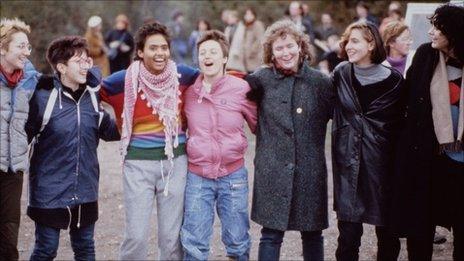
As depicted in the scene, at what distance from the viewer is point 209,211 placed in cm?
500

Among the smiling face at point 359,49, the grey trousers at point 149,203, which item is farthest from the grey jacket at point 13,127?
the smiling face at point 359,49

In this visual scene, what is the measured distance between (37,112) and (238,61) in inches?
389

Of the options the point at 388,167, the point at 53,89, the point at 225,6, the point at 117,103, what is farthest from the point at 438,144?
the point at 225,6

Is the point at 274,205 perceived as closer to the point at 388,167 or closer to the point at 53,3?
the point at 388,167

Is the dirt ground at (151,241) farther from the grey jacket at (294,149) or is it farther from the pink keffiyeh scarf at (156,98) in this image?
the pink keffiyeh scarf at (156,98)

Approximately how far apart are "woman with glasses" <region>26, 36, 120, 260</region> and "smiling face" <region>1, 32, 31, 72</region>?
206 mm

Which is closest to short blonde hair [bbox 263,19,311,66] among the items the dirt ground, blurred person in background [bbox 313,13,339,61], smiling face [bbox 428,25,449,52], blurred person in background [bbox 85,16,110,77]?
smiling face [bbox 428,25,449,52]

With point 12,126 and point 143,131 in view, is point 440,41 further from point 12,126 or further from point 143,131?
point 12,126

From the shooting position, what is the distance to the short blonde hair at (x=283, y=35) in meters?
4.95

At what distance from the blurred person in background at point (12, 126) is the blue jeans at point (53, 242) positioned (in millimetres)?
167

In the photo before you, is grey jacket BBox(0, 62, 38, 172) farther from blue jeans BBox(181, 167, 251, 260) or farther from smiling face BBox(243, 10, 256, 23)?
smiling face BBox(243, 10, 256, 23)

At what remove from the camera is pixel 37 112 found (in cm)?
472

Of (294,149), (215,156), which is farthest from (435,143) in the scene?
(215,156)

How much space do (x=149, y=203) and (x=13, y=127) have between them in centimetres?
113
